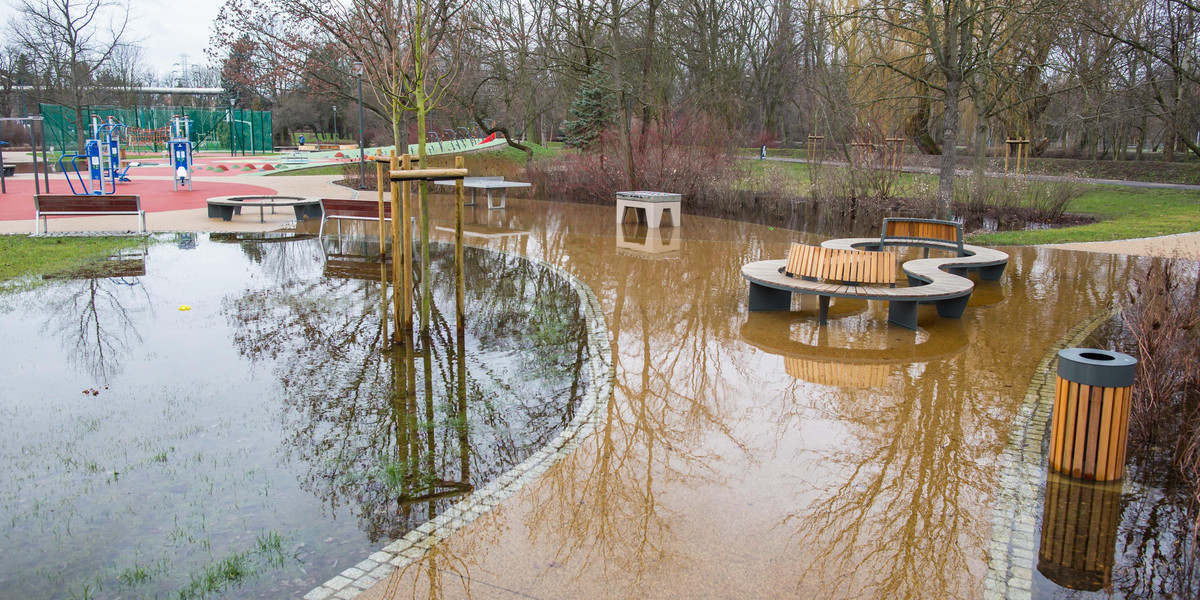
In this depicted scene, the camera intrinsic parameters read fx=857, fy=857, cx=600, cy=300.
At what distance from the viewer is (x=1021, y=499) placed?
4.58 metres

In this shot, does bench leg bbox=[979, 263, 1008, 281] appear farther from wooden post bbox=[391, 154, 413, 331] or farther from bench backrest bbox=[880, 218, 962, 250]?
wooden post bbox=[391, 154, 413, 331]

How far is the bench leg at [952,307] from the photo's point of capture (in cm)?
880

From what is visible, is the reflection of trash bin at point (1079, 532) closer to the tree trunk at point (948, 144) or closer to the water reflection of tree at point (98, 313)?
the water reflection of tree at point (98, 313)

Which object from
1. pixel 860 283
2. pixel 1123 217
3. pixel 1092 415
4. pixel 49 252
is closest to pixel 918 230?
pixel 860 283

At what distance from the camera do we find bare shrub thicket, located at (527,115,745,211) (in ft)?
65.0

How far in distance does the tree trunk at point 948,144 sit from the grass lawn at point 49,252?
546 inches

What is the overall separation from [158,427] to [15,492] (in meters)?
1.04

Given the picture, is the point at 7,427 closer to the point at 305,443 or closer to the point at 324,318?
the point at 305,443

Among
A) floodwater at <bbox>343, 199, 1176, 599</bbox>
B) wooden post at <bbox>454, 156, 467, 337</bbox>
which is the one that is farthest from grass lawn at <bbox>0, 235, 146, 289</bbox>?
floodwater at <bbox>343, 199, 1176, 599</bbox>

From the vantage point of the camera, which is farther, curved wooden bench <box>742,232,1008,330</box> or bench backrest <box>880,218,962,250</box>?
bench backrest <box>880,218,962,250</box>

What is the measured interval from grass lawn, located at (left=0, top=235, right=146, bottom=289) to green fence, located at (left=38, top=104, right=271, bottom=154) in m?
32.2

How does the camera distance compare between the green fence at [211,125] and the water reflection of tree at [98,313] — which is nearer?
the water reflection of tree at [98,313]

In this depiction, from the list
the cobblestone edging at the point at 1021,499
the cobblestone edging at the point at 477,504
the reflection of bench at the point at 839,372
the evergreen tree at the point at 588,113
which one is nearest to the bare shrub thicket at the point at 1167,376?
the cobblestone edging at the point at 1021,499

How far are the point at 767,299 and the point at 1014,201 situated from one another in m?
12.5
